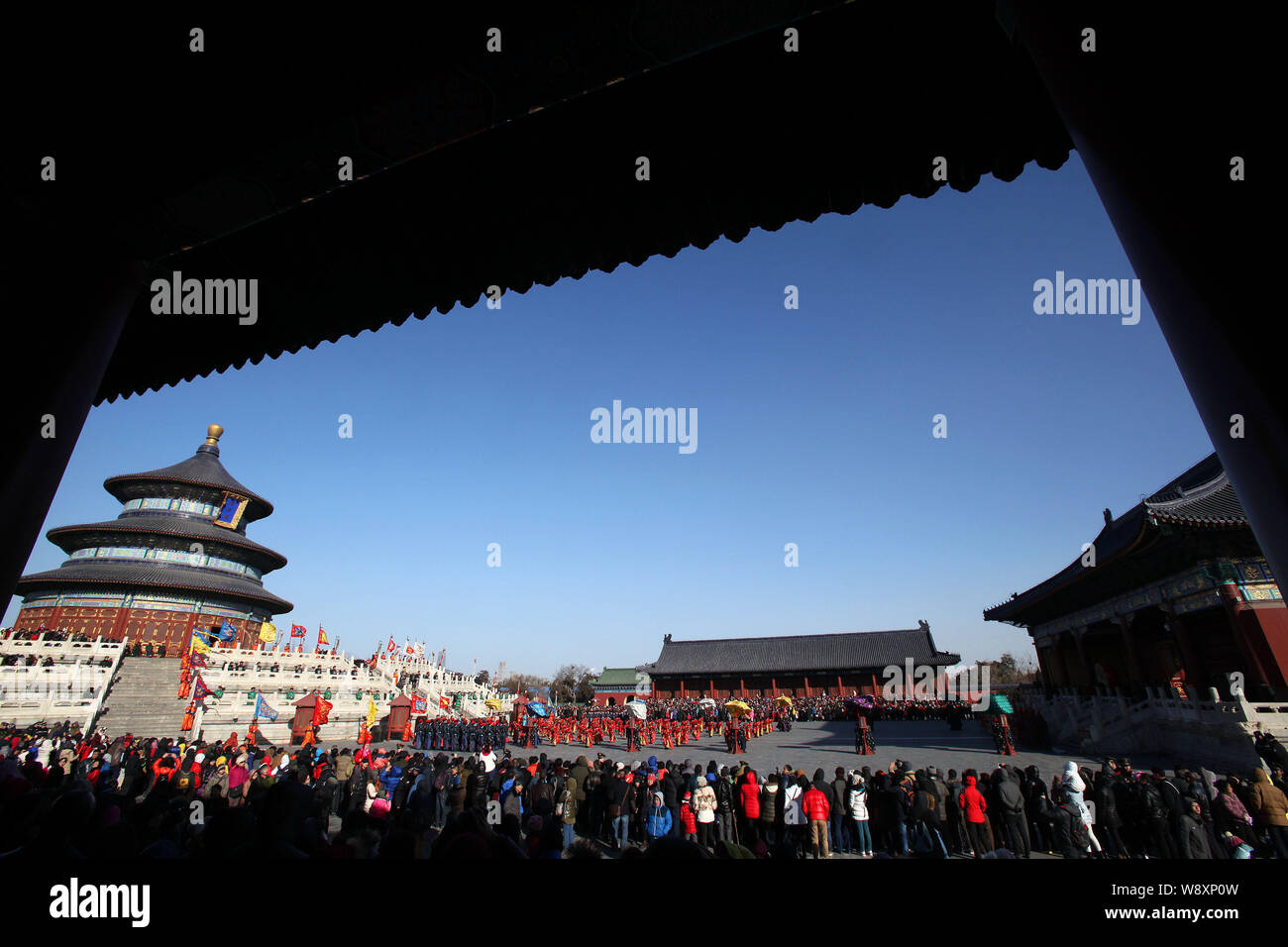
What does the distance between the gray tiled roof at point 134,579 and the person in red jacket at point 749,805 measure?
112 feet

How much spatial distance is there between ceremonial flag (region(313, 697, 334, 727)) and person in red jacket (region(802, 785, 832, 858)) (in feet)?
61.8

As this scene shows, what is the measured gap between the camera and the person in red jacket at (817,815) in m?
8.51

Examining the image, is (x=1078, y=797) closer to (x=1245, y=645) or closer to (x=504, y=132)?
(x=1245, y=645)

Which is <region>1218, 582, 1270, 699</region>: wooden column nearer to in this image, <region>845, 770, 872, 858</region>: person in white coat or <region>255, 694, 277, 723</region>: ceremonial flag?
<region>845, 770, 872, 858</region>: person in white coat

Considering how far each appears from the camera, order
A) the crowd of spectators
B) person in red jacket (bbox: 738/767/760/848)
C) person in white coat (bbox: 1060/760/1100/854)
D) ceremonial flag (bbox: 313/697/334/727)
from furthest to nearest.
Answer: ceremonial flag (bbox: 313/697/334/727)
person in red jacket (bbox: 738/767/760/848)
person in white coat (bbox: 1060/760/1100/854)
the crowd of spectators

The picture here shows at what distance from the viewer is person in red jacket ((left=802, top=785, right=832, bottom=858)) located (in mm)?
8508

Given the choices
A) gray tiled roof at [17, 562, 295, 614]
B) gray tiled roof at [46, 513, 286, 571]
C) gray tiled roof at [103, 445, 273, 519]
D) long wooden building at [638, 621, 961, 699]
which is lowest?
long wooden building at [638, 621, 961, 699]

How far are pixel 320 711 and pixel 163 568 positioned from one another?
64.1 ft

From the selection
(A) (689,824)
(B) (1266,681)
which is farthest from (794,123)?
(B) (1266,681)

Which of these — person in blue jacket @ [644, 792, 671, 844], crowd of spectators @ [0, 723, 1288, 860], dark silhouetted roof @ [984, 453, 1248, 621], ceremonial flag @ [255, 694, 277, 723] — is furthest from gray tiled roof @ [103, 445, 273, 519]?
dark silhouetted roof @ [984, 453, 1248, 621]

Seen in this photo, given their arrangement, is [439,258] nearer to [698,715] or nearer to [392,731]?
[392,731]

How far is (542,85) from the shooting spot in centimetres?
212

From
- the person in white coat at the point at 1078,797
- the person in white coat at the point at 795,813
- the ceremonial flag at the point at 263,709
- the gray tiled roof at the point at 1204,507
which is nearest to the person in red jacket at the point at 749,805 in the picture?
the person in white coat at the point at 795,813

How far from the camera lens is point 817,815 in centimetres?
850
